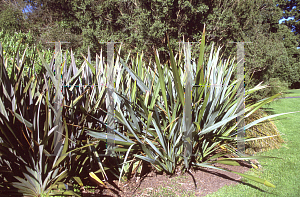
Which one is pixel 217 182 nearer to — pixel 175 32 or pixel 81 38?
pixel 175 32

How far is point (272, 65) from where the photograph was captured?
32.4 ft

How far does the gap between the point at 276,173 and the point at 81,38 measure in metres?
11.9

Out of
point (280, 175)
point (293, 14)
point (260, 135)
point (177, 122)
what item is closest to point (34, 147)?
point (177, 122)

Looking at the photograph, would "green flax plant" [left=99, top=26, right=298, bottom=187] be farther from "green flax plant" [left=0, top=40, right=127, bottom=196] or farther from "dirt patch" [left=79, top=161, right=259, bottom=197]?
"green flax plant" [left=0, top=40, right=127, bottom=196]

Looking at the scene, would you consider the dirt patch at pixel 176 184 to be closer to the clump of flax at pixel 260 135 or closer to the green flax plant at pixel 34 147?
the green flax plant at pixel 34 147

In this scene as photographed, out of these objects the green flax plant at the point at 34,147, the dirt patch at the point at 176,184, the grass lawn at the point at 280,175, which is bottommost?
the grass lawn at the point at 280,175

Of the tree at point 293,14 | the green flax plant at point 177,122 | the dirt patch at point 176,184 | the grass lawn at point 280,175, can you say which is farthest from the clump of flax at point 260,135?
the tree at point 293,14

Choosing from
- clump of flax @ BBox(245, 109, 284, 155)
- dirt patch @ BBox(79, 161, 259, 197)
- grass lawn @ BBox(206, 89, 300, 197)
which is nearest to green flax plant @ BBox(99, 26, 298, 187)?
dirt patch @ BBox(79, 161, 259, 197)

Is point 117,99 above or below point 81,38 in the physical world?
below

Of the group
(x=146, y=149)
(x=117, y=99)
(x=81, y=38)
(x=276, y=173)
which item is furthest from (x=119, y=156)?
(x=81, y=38)

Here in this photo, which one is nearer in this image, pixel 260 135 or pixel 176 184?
pixel 176 184

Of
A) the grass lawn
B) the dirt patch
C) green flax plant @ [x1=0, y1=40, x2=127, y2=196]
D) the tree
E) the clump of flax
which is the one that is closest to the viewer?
green flax plant @ [x1=0, y1=40, x2=127, y2=196]

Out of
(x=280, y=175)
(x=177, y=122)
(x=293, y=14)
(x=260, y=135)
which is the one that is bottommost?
(x=280, y=175)

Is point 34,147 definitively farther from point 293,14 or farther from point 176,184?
point 293,14
